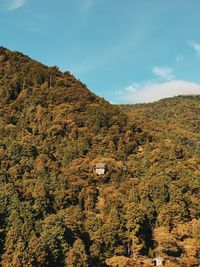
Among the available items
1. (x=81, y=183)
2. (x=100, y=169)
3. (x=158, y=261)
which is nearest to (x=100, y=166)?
(x=100, y=169)

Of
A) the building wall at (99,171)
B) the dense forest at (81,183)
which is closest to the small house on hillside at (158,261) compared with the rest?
the dense forest at (81,183)

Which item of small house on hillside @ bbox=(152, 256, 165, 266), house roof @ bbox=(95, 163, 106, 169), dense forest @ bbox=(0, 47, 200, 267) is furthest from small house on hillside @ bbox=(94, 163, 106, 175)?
small house on hillside @ bbox=(152, 256, 165, 266)

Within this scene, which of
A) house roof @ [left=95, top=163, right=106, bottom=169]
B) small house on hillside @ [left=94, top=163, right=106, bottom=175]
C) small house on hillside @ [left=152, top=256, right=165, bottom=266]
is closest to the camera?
small house on hillside @ [left=152, top=256, right=165, bottom=266]

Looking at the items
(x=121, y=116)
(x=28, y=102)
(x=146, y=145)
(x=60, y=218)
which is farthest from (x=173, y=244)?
(x=28, y=102)

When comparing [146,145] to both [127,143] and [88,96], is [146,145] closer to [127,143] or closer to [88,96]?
[127,143]

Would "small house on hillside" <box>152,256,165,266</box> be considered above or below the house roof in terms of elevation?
below

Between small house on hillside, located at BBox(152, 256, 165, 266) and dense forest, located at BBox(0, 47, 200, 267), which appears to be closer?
dense forest, located at BBox(0, 47, 200, 267)

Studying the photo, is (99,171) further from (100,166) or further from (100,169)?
(100,166)

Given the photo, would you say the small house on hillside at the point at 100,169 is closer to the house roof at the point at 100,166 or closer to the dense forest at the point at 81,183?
the house roof at the point at 100,166

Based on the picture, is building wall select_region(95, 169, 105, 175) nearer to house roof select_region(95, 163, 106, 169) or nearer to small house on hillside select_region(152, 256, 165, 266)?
house roof select_region(95, 163, 106, 169)
